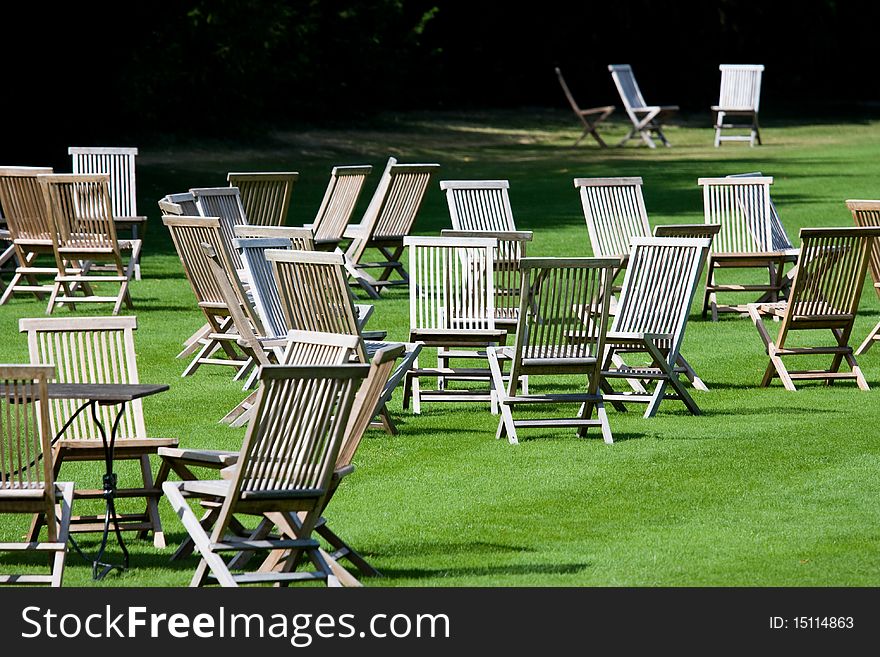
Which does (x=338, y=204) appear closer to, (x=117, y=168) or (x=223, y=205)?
(x=117, y=168)

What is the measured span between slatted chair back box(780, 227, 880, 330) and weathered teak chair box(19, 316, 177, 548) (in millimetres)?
5306

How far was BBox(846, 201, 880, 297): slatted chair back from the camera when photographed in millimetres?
12836

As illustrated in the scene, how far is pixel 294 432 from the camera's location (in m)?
6.38

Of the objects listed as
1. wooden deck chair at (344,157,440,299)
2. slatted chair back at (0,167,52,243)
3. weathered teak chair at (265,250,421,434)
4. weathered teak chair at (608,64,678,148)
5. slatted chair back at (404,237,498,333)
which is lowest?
weathered teak chair at (608,64,678,148)

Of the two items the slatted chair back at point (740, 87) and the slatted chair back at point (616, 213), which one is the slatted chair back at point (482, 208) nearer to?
the slatted chair back at point (616, 213)

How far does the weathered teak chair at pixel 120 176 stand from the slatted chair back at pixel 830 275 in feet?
26.3

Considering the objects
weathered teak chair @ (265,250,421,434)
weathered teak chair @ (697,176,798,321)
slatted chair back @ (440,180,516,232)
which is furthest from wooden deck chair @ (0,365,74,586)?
weathered teak chair @ (697,176,798,321)

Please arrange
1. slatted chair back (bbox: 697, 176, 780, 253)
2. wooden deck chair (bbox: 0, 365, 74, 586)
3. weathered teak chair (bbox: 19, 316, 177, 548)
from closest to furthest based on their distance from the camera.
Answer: wooden deck chair (bbox: 0, 365, 74, 586), weathered teak chair (bbox: 19, 316, 177, 548), slatted chair back (bbox: 697, 176, 780, 253)

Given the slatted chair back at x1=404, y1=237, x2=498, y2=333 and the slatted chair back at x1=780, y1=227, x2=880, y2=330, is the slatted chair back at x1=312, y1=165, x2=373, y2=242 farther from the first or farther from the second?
the slatted chair back at x1=780, y1=227, x2=880, y2=330

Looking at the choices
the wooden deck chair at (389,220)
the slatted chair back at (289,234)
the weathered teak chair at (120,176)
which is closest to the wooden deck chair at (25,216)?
the weathered teak chair at (120,176)

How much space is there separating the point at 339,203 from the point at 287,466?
11.3 metres

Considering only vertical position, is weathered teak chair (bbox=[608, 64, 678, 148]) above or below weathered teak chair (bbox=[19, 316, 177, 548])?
below

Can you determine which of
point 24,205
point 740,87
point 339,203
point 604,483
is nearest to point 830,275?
point 604,483
